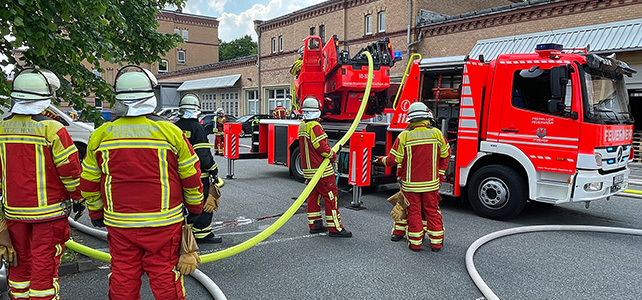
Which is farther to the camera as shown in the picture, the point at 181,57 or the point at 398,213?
the point at 181,57

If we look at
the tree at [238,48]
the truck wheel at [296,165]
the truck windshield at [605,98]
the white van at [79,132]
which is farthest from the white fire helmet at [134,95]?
the tree at [238,48]

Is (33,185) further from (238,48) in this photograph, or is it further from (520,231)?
(238,48)

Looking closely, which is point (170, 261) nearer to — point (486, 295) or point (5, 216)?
point (5, 216)

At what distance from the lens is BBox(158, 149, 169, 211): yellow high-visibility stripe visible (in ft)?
9.11

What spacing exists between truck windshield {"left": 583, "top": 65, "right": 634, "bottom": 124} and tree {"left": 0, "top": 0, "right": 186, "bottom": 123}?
5.82 m

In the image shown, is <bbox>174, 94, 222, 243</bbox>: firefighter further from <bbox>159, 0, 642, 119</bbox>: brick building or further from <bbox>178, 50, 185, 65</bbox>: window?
<bbox>178, 50, 185, 65</bbox>: window

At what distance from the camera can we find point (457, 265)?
15.3 feet

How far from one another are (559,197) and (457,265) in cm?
227

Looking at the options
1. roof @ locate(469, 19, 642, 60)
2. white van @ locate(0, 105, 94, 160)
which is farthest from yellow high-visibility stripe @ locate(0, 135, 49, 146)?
roof @ locate(469, 19, 642, 60)

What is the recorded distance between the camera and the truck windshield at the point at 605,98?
5.83m

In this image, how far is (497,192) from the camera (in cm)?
641

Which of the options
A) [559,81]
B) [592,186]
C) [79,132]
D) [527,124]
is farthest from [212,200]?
[79,132]

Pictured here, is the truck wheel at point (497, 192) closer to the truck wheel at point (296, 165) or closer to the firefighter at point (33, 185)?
the truck wheel at point (296, 165)

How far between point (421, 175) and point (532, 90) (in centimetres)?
241
